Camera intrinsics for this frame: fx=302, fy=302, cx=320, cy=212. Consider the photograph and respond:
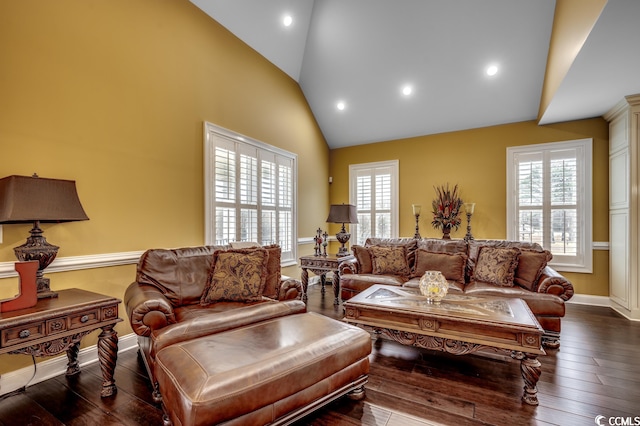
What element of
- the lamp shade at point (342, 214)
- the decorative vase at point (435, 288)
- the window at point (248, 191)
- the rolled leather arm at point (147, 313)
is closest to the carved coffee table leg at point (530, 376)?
the decorative vase at point (435, 288)

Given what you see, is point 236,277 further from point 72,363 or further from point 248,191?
point 248,191

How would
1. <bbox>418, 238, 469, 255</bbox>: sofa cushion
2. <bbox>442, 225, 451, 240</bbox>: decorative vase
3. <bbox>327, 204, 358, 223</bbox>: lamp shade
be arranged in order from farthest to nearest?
<bbox>442, 225, 451, 240</bbox>: decorative vase
<bbox>327, 204, 358, 223</bbox>: lamp shade
<bbox>418, 238, 469, 255</bbox>: sofa cushion

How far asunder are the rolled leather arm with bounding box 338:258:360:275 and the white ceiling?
285 centimetres

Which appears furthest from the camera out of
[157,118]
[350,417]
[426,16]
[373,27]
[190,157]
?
[373,27]

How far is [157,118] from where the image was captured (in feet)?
10.5

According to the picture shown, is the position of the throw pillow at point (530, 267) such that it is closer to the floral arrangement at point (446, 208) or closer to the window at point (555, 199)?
the window at point (555, 199)

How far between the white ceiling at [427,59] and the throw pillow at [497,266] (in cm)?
205

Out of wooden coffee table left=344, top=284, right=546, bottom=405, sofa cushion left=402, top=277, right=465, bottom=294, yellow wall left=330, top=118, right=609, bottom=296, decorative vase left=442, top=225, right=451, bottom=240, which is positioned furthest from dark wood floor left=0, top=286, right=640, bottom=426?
decorative vase left=442, top=225, right=451, bottom=240

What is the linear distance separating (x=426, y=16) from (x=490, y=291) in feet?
11.8

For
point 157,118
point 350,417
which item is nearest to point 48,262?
point 157,118

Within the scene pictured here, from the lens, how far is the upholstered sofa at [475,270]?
9.93ft

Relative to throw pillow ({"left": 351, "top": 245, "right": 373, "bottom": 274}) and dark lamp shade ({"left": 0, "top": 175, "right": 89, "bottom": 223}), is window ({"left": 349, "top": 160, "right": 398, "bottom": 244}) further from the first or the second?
dark lamp shade ({"left": 0, "top": 175, "right": 89, "bottom": 223})

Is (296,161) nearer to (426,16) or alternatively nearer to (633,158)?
(426,16)

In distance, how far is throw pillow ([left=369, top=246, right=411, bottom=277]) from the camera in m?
4.11
